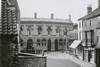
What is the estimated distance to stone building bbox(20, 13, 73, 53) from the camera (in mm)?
55594

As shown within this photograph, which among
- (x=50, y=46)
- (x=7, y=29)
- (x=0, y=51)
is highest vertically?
(x=7, y=29)

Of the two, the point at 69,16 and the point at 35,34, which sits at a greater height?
the point at 69,16

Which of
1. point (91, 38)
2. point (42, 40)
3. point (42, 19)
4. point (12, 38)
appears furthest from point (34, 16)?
point (12, 38)

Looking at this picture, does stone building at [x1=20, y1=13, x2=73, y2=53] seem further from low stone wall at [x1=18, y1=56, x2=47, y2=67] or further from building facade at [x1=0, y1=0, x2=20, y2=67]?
building facade at [x1=0, y1=0, x2=20, y2=67]

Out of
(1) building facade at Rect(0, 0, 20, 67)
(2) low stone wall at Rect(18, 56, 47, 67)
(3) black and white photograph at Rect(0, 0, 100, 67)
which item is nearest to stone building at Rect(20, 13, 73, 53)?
(3) black and white photograph at Rect(0, 0, 100, 67)

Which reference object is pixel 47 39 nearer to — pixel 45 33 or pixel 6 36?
pixel 45 33

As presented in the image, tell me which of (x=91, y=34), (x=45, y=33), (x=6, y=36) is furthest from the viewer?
(x=45, y=33)

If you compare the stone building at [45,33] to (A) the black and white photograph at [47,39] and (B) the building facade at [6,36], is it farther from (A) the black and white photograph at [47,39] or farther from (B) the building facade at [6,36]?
(B) the building facade at [6,36]

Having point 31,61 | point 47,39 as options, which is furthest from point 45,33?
point 31,61

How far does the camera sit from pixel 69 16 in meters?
61.1

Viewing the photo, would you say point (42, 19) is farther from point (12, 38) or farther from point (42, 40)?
point (12, 38)

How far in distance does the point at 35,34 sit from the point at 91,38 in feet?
74.9

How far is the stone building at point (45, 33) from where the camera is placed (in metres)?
55.6

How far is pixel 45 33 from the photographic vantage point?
2231 inches
